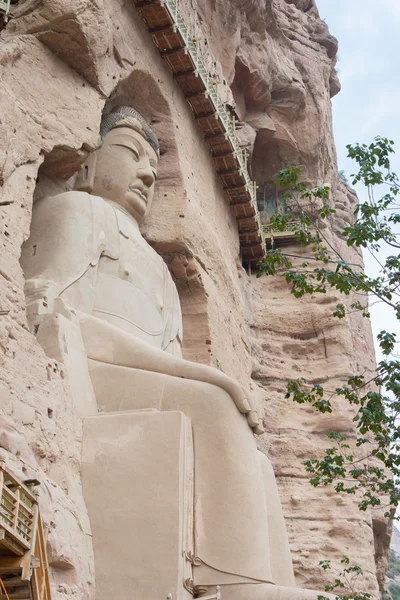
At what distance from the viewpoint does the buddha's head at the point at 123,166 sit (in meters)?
7.97

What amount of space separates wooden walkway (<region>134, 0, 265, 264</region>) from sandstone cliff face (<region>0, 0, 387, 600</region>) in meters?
0.15

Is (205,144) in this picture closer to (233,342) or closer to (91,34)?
(233,342)

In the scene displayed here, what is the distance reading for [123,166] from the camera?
809 centimetres

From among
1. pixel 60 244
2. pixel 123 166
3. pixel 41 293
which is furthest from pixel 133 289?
pixel 123 166

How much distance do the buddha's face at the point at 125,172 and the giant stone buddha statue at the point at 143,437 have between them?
0.58 metres

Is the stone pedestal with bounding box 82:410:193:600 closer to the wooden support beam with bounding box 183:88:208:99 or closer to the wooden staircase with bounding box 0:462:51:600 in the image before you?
the wooden staircase with bounding box 0:462:51:600

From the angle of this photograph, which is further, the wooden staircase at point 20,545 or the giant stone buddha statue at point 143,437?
the giant stone buddha statue at point 143,437

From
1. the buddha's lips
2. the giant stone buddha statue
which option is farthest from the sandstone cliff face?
the buddha's lips

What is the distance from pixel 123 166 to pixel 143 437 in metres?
3.46

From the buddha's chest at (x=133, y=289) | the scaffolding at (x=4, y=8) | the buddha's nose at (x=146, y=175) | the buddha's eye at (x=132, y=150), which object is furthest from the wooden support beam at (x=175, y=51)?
the scaffolding at (x=4, y=8)

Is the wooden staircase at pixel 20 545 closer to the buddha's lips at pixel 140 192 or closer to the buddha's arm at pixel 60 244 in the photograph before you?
the buddha's arm at pixel 60 244

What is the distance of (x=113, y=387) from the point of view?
19.8 ft

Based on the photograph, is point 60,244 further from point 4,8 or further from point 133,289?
point 4,8

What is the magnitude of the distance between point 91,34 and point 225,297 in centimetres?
363
